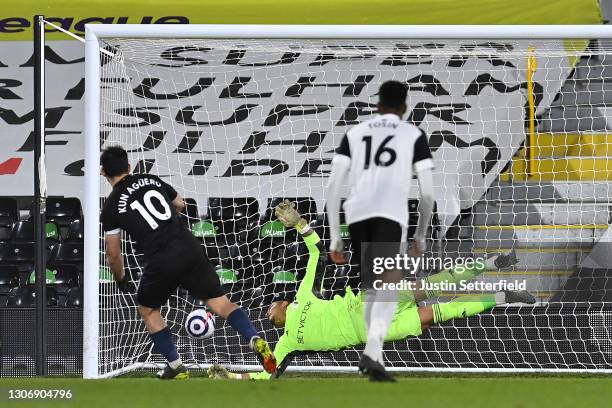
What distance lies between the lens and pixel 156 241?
7.54 meters

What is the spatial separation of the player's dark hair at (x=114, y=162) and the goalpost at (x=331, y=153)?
1016 mm

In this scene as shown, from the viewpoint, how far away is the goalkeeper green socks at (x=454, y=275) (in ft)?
30.0

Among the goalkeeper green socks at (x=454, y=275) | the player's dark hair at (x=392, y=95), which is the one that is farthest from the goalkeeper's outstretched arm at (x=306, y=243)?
the player's dark hair at (x=392, y=95)

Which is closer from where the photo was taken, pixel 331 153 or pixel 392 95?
pixel 392 95

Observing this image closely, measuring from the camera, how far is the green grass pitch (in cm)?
510

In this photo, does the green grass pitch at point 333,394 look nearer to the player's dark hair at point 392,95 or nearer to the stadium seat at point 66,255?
the player's dark hair at point 392,95

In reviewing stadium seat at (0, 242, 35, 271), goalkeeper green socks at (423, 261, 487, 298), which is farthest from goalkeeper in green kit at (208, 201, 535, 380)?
stadium seat at (0, 242, 35, 271)

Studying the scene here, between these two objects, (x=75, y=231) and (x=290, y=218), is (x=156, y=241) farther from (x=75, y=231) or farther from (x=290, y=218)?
(x=75, y=231)

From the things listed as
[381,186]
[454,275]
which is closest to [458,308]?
[454,275]

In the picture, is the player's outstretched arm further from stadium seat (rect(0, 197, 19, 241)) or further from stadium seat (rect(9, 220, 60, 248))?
stadium seat (rect(0, 197, 19, 241))

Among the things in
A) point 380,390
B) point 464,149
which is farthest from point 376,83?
point 380,390

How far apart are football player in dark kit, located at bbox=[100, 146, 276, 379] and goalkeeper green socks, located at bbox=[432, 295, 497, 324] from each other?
66.6 inches

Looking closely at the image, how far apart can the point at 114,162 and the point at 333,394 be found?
2788mm

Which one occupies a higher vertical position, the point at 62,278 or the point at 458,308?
the point at 62,278
